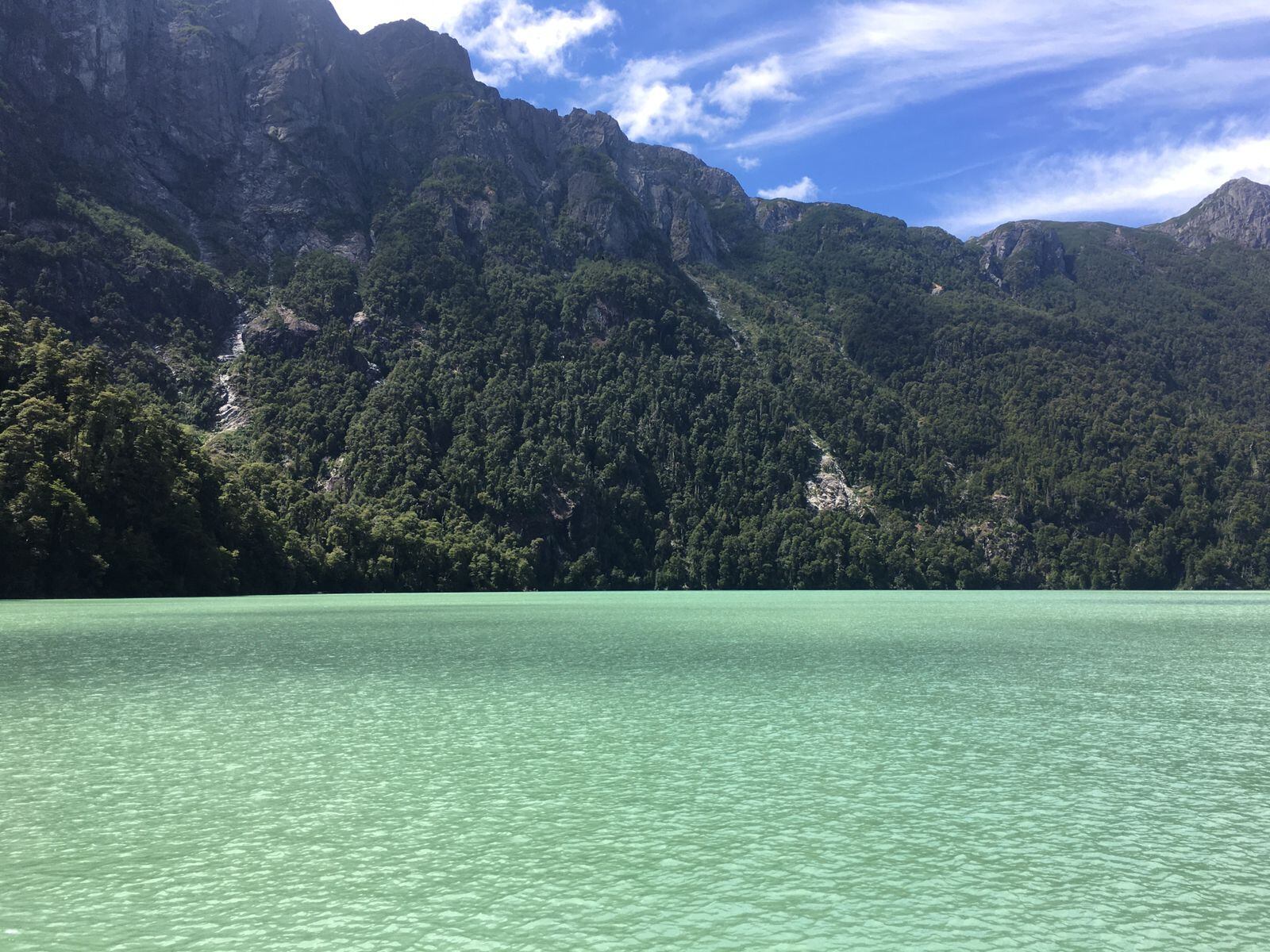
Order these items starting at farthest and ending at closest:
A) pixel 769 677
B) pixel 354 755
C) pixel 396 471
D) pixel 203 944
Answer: pixel 396 471
pixel 769 677
pixel 354 755
pixel 203 944

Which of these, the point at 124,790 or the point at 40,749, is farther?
the point at 40,749

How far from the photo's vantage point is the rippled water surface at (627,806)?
1299 centimetres

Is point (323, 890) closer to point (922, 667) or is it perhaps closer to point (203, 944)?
point (203, 944)

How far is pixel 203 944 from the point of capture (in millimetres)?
12047

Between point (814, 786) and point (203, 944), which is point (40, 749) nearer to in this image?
point (203, 944)

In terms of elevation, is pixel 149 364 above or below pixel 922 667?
above

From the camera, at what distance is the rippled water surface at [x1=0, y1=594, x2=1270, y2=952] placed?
512 inches

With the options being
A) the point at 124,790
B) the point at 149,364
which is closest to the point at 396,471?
the point at 149,364

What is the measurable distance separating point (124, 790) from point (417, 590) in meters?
135

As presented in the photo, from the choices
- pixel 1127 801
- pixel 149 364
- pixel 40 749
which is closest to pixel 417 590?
pixel 149 364

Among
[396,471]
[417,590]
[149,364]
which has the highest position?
[149,364]

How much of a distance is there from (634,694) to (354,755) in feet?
40.3

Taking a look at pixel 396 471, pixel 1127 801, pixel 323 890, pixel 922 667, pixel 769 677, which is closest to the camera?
pixel 323 890

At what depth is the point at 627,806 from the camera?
61.0ft
